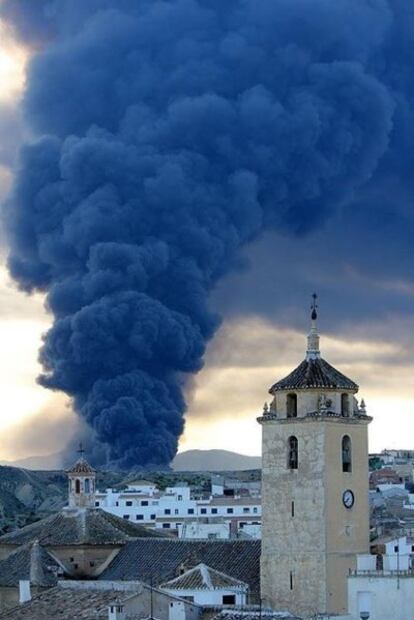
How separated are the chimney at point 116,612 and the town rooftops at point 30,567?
8.75 meters

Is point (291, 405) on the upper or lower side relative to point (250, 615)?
upper

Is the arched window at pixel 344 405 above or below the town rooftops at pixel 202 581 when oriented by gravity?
above

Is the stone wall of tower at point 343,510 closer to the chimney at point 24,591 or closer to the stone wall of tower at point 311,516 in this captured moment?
the stone wall of tower at point 311,516

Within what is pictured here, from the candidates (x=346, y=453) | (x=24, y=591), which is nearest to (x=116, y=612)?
(x=346, y=453)

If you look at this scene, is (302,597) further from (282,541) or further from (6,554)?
(6,554)

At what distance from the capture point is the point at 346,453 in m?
36.4

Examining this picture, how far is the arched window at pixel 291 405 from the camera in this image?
3644cm

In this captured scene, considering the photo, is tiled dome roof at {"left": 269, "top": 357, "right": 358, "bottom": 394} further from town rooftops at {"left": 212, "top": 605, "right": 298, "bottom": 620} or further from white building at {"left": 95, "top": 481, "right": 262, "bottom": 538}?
white building at {"left": 95, "top": 481, "right": 262, "bottom": 538}

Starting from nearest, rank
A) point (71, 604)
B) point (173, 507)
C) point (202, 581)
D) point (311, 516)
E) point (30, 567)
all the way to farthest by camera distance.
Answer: point (71, 604) < point (311, 516) < point (202, 581) < point (30, 567) < point (173, 507)

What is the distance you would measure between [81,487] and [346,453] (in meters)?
10.1

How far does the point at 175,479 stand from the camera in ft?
321

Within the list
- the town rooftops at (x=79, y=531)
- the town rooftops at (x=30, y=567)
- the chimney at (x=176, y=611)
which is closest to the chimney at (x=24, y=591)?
the town rooftops at (x=30, y=567)

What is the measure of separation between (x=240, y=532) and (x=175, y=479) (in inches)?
1747

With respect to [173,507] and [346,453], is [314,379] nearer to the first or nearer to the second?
[346,453]
